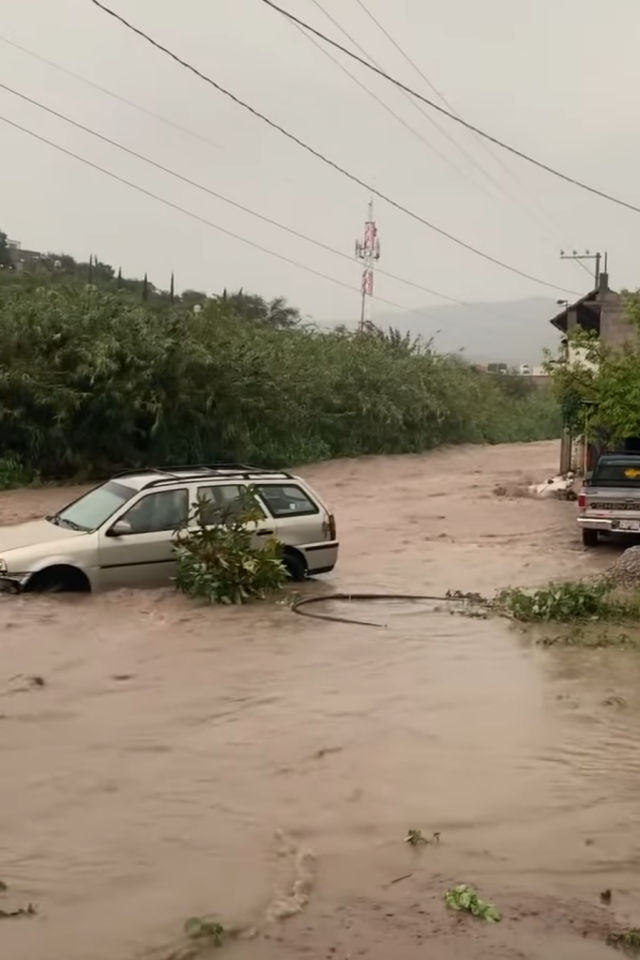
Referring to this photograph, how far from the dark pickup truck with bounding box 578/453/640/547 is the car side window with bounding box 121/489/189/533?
8.02 metres

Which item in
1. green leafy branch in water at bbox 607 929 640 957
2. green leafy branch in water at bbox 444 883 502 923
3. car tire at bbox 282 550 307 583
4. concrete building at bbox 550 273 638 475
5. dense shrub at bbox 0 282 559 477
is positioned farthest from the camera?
concrete building at bbox 550 273 638 475

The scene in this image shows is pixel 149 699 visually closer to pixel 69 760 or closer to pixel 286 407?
pixel 69 760

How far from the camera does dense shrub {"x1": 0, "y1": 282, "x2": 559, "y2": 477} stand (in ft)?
80.4

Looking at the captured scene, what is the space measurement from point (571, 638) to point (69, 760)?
5784 mm

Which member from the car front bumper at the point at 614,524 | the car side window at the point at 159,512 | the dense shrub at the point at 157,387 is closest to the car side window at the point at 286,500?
the car side window at the point at 159,512

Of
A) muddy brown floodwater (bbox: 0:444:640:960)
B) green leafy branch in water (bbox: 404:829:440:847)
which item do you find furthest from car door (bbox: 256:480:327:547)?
green leafy branch in water (bbox: 404:829:440:847)

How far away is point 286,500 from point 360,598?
1.44m

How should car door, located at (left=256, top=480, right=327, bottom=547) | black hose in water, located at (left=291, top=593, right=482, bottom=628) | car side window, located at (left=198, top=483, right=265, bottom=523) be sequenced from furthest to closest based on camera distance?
car door, located at (left=256, top=480, right=327, bottom=547), car side window, located at (left=198, top=483, right=265, bottom=523), black hose in water, located at (left=291, top=593, right=482, bottom=628)

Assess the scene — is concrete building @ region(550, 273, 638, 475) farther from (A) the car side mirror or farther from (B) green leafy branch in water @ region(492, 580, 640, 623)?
(A) the car side mirror

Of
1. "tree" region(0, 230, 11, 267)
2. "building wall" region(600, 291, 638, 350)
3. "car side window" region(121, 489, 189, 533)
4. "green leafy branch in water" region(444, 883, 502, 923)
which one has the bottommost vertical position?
"green leafy branch in water" region(444, 883, 502, 923)

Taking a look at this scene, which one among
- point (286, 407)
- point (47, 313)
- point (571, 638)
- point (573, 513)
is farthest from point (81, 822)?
point (286, 407)

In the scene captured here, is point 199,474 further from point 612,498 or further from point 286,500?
point 612,498

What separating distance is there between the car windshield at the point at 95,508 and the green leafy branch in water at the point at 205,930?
7.03 metres

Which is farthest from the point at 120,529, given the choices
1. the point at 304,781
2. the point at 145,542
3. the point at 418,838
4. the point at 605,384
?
the point at 605,384
